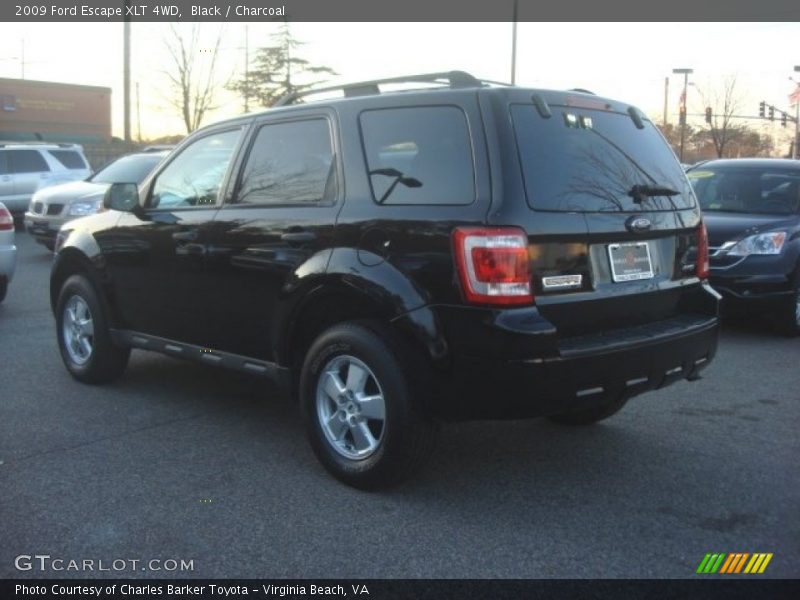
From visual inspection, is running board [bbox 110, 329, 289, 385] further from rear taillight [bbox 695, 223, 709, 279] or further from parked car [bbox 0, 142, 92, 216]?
parked car [bbox 0, 142, 92, 216]

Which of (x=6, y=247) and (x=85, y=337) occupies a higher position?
(x=6, y=247)

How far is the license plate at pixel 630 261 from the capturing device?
13.0 ft

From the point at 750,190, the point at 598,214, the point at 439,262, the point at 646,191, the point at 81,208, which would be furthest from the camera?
the point at 81,208

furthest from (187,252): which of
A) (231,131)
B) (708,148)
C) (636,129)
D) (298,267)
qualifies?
(708,148)

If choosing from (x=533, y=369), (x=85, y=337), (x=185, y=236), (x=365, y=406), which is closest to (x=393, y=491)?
(x=365, y=406)

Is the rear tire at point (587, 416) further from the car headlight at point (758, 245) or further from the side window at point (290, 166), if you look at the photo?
the car headlight at point (758, 245)

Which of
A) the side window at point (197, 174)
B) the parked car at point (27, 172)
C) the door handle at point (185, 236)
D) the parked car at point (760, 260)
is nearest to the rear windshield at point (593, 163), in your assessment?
the side window at point (197, 174)

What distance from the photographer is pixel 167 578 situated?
3254mm

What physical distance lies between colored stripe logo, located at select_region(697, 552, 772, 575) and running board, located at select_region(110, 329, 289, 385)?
2228 millimetres

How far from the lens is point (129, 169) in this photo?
13633mm

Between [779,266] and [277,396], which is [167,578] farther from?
[779,266]

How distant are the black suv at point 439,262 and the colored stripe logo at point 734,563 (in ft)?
2.66

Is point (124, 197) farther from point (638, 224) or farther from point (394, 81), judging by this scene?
point (638, 224)

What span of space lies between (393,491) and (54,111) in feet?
118
